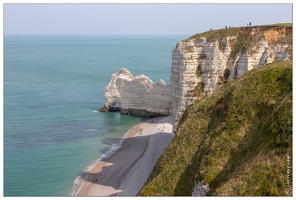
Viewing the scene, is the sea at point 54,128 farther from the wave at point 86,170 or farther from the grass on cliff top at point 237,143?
the grass on cliff top at point 237,143

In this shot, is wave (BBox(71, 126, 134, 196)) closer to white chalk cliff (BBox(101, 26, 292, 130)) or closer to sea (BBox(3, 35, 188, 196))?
sea (BBox(3, 35, 188, 196))

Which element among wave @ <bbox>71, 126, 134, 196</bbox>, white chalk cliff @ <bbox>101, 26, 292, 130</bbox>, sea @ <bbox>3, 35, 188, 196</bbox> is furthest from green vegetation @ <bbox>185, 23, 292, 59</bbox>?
sea @ <bbox>3, 35, 188, 196</bbox>

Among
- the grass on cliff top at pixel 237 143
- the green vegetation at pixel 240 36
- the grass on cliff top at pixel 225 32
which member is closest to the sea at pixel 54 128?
the grass on cliff top at pixel 237 143

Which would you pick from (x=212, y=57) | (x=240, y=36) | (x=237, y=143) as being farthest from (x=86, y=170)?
(x=240, y=36)

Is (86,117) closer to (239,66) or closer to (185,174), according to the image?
(239,66)

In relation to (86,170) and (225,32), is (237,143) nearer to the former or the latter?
(86,170)

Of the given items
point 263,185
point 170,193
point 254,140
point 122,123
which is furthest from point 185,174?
point 122,123

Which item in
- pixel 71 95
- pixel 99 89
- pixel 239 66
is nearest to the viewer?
pixel 239 66

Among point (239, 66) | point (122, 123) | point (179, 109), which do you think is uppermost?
point (239, 66)
